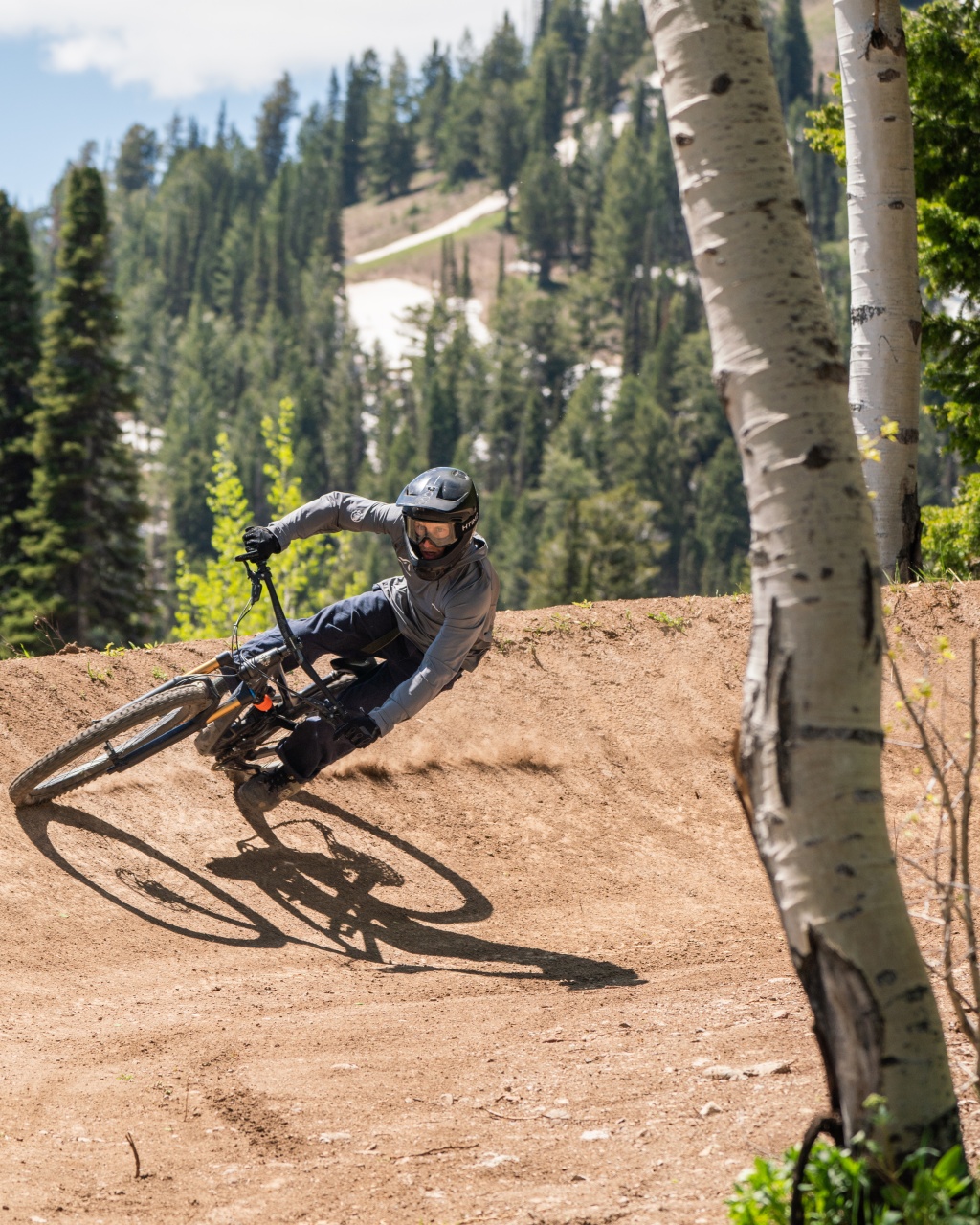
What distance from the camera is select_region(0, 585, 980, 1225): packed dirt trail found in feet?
12.5

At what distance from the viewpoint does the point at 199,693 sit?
6664mm

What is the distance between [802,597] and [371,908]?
460 cm

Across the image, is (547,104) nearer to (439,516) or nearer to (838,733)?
(439,516)

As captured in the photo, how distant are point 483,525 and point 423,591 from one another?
10755cm

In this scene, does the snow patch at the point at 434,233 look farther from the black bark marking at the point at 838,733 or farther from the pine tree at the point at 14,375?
the black bark marking at the point at 838,733

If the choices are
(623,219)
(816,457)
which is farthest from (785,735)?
(623,219)

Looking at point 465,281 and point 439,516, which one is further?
point 465,281

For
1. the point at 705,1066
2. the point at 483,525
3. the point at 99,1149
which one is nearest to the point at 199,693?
the point at 99,1149

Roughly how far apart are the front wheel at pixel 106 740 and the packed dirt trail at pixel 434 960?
18cm

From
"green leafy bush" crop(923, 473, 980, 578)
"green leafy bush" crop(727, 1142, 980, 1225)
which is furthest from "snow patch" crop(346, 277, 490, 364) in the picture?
"green leafy bush" crop(727, 1142, 980, 1225)

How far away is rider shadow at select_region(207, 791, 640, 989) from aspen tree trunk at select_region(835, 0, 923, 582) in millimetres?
5041

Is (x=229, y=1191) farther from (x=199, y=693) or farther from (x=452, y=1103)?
(x=199, y=693)

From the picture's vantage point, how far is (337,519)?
704cm

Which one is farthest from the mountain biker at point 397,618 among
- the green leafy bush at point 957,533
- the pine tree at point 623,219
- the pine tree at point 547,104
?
the pine tree at point 547,104
